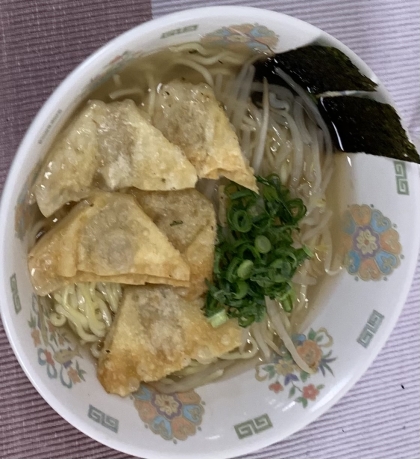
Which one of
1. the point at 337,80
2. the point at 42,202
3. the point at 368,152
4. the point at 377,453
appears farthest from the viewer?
the point at 377,453

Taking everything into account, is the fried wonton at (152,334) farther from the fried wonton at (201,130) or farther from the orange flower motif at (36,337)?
the fried wonton at (201,130)

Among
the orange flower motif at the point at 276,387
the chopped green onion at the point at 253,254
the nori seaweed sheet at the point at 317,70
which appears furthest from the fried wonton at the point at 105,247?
the nori seaweed sheet at the point at 317,70

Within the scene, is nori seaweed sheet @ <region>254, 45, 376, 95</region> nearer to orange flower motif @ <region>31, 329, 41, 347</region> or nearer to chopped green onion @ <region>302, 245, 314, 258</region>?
chopped green onion @ <region>302, 245, 314, 258</region>

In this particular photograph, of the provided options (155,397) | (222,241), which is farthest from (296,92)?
(155,397)

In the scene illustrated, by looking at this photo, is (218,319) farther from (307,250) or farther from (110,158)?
(110,158)

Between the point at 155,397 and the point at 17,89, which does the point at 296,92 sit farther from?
the point at 155,397

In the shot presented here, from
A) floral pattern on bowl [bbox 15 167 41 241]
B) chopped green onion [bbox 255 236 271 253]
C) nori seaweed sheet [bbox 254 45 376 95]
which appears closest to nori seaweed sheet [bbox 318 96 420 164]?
nori seaweed sheet [bbox 254 45 376 95]

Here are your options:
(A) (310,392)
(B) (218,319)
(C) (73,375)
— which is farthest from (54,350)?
(A) (310,392)
